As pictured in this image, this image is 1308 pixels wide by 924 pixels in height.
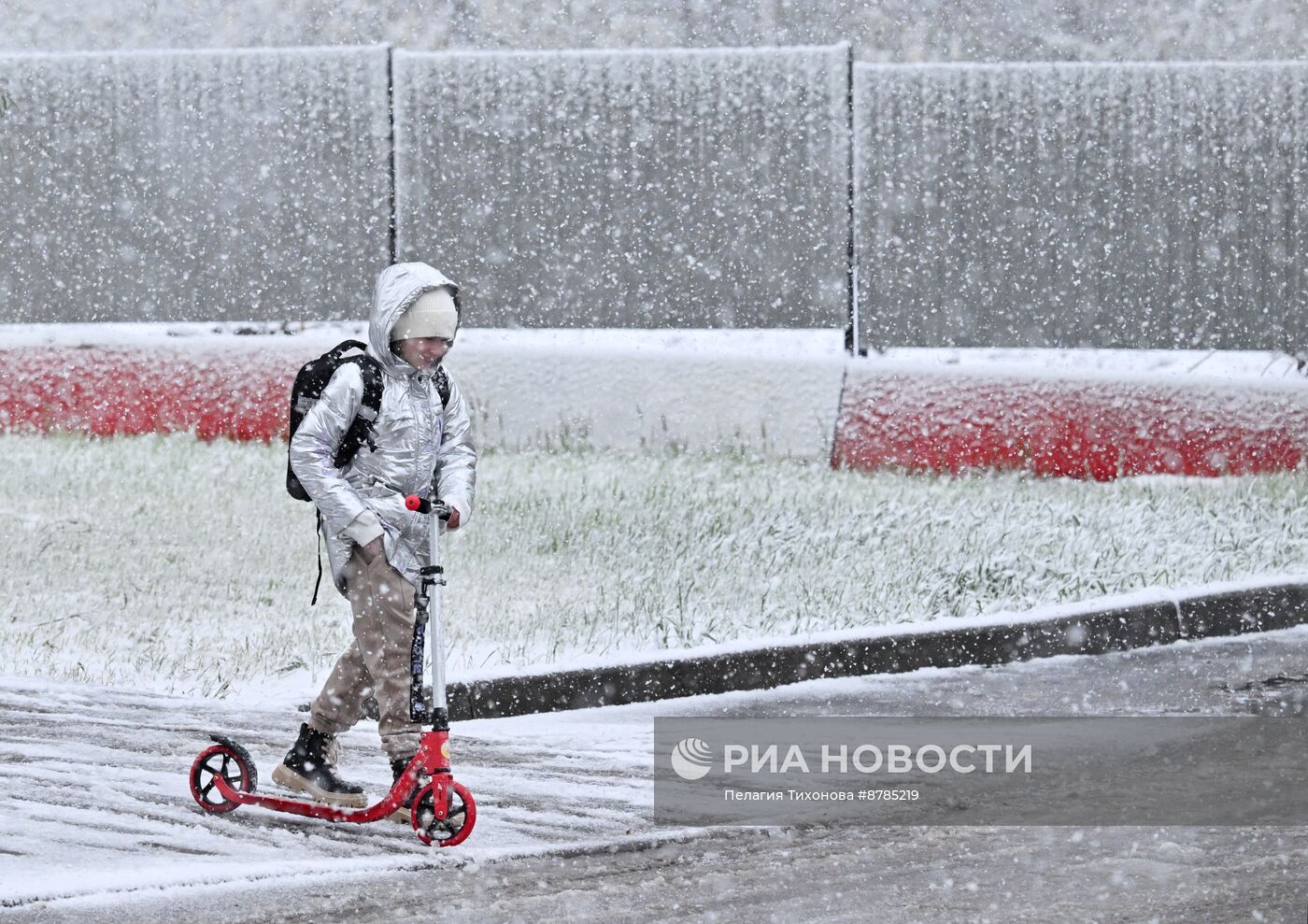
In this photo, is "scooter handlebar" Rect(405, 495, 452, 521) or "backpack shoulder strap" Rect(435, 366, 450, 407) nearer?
"scooter handlebar" Rect(405, 495, 452, 521)

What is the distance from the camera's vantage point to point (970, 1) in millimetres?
16344

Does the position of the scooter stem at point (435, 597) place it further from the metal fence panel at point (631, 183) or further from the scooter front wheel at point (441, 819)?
the metal fence panel at point (631, 183)

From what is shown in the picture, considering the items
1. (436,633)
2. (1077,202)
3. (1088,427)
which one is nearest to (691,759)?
(436,633)

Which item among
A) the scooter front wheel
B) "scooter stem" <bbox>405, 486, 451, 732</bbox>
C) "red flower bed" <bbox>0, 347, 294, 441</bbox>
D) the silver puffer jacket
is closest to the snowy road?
the scooter front wheel

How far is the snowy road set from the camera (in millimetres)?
4562

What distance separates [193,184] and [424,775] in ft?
31.1

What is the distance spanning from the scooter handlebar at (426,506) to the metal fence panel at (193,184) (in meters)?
8.55

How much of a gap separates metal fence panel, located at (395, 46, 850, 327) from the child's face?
803cm

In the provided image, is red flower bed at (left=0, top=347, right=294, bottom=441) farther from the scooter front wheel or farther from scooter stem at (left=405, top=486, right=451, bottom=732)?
the scooter front wheel

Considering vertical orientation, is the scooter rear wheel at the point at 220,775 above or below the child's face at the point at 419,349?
below

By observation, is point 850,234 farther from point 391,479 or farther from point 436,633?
point 436,633

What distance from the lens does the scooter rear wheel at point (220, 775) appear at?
211 inches

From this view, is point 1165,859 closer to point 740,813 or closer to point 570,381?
point 740,813

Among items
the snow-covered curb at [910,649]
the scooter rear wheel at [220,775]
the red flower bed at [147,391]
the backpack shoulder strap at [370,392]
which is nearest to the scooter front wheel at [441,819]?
the scooter rear wheel at [220,775]
